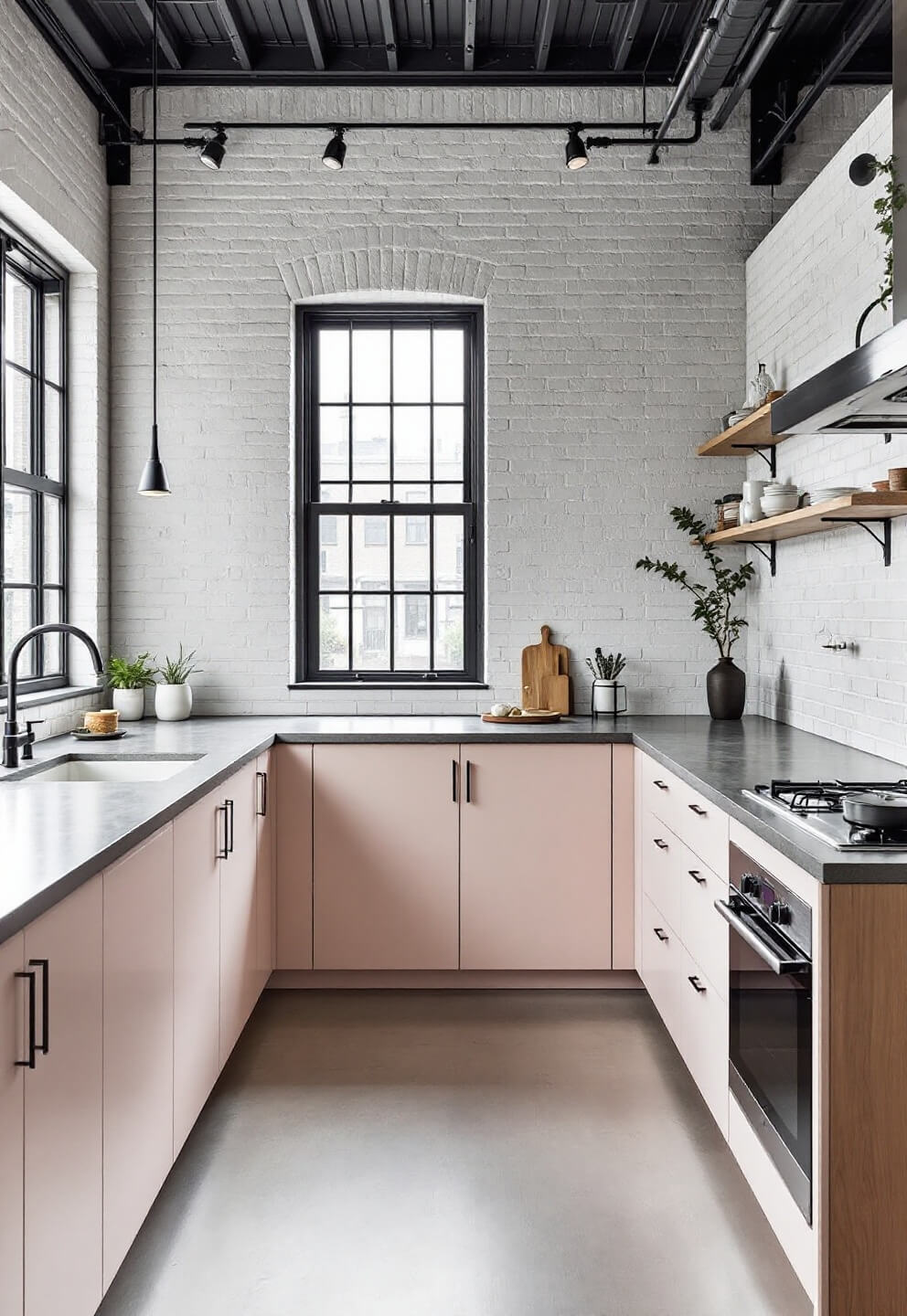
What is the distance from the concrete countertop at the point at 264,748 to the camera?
1785 mm

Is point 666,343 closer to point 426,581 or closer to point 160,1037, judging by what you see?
point 426,581

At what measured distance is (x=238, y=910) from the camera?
3127 mm

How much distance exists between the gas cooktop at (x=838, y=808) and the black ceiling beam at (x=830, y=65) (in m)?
2.57

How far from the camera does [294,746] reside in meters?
3.71

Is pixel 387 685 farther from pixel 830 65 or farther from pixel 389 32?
pixel 830 65

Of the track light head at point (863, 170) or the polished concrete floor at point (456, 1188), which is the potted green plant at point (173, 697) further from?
the track light head at point (863, 170)

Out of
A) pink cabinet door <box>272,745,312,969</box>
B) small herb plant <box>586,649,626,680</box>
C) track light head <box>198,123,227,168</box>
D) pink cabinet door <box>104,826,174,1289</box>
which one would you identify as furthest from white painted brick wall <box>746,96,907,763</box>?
track light head <box>198,123,227,168</box>

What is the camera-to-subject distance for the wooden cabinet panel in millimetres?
1409

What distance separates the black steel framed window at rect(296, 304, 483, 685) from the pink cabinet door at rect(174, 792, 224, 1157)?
1.76m

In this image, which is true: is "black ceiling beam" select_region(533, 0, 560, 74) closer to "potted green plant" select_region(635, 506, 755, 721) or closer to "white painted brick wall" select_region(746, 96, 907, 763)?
"white painted brick wall" select_region(746, 96, 907, 763)

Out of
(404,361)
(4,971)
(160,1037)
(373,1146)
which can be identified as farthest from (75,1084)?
(404,361)

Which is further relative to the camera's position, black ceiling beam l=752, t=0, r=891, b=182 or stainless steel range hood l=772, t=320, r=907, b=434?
black ceiling beam l=752, t=0, r=891, b=182

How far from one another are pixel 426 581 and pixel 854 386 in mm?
2691

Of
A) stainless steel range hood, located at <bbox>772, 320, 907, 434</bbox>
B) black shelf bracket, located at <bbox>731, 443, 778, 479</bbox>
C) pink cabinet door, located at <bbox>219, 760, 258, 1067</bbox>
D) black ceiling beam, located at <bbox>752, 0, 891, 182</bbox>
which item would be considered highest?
black ceiling beam, located at <bbox>752, 0, 891, 182</bbox>
